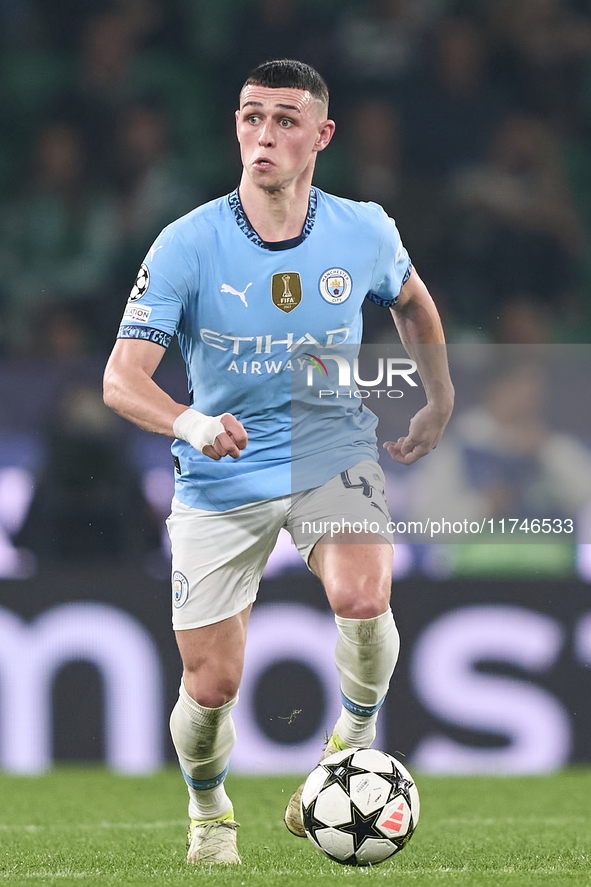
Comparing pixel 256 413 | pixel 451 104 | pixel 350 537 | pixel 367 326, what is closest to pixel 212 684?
pixel 350 537

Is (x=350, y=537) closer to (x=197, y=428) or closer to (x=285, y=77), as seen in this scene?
(x=197, y=428)

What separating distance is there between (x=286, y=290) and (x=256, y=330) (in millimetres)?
165

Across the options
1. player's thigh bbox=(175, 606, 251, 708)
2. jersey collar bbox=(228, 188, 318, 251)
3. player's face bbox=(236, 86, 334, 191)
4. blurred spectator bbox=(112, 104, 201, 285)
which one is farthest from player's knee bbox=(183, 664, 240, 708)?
blurred spectator bbox=(112, 104, 201, 285)

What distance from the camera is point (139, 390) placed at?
12.0 ft

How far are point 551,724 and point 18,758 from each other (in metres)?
2.50

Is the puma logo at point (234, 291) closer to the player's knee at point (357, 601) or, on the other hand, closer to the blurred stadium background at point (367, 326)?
the player's knee at point (357, 601)

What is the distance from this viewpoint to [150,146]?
26.4ft

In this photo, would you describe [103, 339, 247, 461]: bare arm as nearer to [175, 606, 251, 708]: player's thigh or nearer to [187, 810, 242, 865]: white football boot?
[175, 606, 251, 708]: player's thigh

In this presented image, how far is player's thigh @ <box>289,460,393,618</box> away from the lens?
12.2ft

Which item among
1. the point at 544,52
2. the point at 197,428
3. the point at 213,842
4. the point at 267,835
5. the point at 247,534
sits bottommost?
the point at 267,835

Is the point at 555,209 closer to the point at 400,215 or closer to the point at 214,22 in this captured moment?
the point at 400,215

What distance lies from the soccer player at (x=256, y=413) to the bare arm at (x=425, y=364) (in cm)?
27

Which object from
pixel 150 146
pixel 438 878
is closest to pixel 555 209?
pixel 150 146

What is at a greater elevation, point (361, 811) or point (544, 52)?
point (544, 52)
